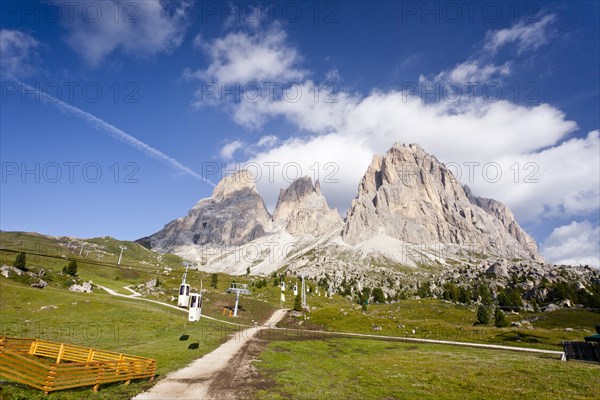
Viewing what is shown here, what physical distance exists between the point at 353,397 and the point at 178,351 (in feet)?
72.3

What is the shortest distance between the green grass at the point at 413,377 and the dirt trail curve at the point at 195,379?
372cm

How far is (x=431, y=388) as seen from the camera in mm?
24922

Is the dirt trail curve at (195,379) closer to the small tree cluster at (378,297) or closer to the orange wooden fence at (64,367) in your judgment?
the orange wooden fence at (64,367)

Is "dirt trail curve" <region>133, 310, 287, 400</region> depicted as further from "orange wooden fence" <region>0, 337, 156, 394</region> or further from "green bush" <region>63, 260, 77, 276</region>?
"green bush" <region>63, 260, 77, 276</region>

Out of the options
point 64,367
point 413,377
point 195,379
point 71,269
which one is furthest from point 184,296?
point 71,269

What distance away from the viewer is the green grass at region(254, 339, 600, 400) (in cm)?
2305

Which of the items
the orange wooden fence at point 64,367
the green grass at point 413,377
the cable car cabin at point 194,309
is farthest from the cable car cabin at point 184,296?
the orange wooden fence at point 64,367

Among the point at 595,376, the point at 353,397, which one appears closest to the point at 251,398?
the point at 353,397

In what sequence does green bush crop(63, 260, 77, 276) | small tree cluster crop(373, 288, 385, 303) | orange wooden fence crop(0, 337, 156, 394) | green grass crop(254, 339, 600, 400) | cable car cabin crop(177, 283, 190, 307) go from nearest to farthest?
orange wooden fence crop(0, 337, 156, 394), green grass crop(254, 339, 600, 400), cable car cabin crop(177, 283, 190, 307), green bush crop(63, 260, 77, 276), small tree cluster crop(373, 288, 385, 303)

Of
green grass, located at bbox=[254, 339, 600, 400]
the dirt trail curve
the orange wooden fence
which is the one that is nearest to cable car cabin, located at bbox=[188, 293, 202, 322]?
the dirt trail curve

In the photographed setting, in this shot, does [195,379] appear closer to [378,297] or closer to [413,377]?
[413,377]

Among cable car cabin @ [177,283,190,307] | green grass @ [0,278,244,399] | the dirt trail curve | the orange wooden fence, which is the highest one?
cable car cabin @ [177,283,190,307]

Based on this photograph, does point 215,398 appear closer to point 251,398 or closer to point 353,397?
point 251,398

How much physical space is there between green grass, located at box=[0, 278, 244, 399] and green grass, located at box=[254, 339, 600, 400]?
911 centimetres
